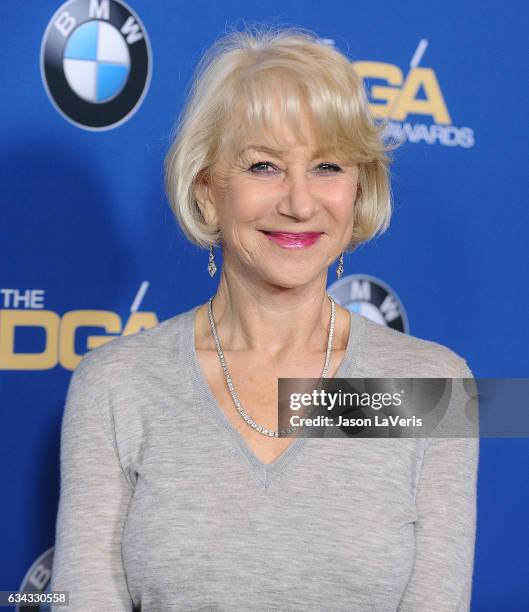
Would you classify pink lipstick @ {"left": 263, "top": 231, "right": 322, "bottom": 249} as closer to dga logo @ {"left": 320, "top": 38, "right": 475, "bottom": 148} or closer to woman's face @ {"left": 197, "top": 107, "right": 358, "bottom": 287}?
woman's face @ {"left": 197, "top": 107, "right": 358, "bottom": 287}

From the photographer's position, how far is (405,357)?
52.1 inches

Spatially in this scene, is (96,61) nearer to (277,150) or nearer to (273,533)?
(277,150)

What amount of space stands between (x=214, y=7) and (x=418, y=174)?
50 centimetres

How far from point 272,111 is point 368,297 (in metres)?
0.62

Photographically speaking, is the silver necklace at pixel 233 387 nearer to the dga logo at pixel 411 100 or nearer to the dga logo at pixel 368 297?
the dga logo at pixel 368 297

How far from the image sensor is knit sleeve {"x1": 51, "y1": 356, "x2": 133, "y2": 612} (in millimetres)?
1203

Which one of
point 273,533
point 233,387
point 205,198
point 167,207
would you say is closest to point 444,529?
point 273,533

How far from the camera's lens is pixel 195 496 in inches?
47.1

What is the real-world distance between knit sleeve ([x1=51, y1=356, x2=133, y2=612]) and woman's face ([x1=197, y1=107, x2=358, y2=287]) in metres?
0.32

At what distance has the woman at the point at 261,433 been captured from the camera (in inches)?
46.3

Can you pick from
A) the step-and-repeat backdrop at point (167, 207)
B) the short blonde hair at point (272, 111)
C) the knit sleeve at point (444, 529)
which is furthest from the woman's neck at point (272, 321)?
the step-and-repeat backdrop at point (167, 207)

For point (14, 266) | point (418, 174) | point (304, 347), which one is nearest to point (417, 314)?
point (418, 174)

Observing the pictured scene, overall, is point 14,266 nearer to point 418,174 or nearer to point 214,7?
point 214,7

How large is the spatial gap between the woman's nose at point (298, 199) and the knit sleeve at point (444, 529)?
356 millimetres
